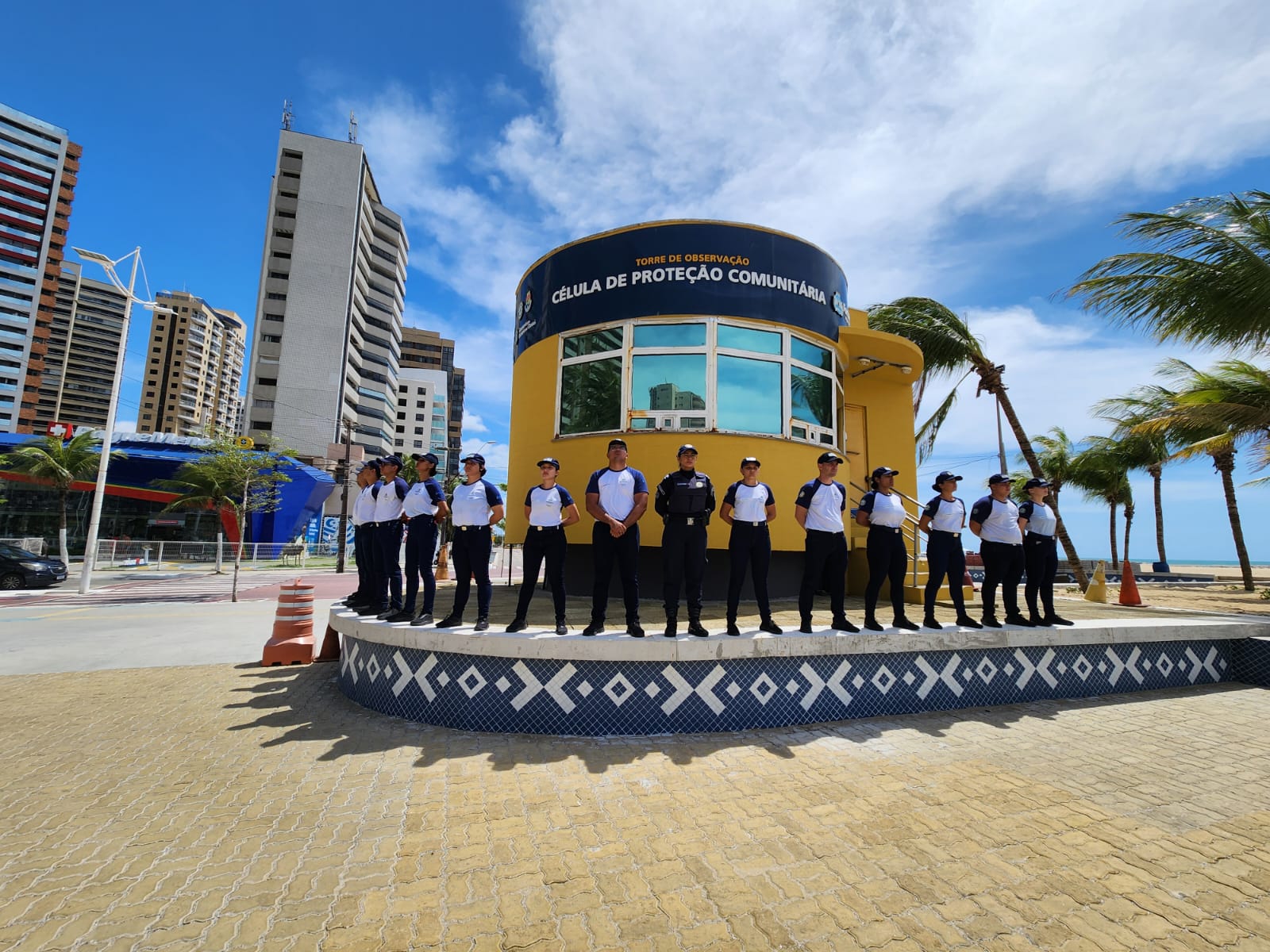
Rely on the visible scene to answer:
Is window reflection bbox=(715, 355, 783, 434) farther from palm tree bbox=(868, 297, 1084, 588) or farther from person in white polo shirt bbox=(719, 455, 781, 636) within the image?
palm tree bbox=(868, 297, 1084, 588)

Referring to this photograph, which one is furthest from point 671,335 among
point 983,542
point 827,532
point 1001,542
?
point 1001,542

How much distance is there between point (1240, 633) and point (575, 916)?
875cm

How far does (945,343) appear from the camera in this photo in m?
13.5

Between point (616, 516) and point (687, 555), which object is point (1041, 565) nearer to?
point (687, 555)

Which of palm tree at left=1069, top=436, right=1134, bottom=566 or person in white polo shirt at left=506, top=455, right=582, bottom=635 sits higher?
palm tree at left=1069, top=436, right=1134, bottom=566

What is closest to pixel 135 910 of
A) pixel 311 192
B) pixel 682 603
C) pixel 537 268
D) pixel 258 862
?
pixel 258 862

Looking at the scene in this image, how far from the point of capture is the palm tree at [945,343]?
13195 millimetres

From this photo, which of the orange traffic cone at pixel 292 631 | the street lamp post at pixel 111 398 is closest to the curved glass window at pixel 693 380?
the orange traffic cone at pixel 292 631

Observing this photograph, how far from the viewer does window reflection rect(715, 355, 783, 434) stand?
7719 millimetres

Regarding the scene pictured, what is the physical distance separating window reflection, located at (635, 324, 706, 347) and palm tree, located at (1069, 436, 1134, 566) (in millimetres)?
31718

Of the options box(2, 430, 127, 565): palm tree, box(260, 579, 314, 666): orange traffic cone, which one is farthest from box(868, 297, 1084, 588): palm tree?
box(2, 430, 127, 565): palm tree

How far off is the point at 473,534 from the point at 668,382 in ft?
11.8

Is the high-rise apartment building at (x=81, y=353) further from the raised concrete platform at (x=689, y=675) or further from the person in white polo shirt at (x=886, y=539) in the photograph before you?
the person in white polo shirt at (x=886, y=539)

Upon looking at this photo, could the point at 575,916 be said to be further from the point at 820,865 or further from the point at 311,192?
the point at 311,192
